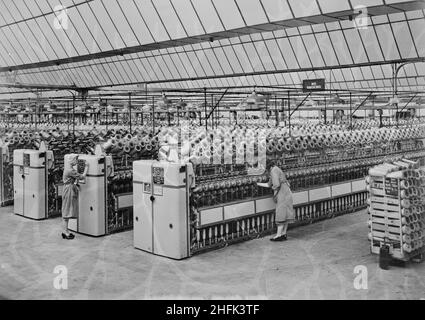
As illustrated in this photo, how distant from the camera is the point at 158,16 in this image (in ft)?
71.1

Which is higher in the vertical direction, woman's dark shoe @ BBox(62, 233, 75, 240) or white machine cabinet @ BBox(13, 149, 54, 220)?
white machine cabinet @ BBox(13, 149, 54, 220)

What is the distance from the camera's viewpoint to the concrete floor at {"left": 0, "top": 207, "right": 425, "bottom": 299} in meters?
6.93

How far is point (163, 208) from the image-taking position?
893 cm

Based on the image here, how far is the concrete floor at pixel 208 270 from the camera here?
22.7 ft

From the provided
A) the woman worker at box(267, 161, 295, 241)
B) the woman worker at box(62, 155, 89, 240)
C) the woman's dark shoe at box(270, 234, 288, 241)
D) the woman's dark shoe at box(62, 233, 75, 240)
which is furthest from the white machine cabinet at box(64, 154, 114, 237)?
the woman's dark shoe at box(270, 234, 288, 241)

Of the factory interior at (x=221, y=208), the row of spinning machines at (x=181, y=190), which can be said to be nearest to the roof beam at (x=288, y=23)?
the factory interior at (x=221, y=208)

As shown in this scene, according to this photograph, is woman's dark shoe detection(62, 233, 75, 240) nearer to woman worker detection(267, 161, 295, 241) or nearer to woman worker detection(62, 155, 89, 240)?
woman worker detection(62, 155, 89, 240)

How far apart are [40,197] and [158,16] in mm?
11929

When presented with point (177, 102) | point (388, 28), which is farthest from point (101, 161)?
point (388, 28)

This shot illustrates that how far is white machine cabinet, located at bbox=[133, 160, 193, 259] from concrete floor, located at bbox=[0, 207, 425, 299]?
0.25 m

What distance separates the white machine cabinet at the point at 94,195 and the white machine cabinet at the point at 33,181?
1709 millimetres

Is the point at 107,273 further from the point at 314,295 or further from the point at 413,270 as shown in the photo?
the point at 413,270

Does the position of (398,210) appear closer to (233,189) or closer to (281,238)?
(281,238)
